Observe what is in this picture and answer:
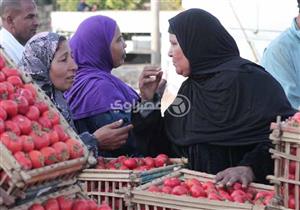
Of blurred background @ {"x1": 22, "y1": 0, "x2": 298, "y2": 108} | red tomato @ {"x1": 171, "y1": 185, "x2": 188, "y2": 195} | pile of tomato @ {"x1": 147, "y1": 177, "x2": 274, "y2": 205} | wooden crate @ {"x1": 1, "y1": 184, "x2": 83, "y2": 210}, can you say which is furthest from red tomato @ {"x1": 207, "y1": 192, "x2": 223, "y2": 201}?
blurred background @ {"x1": 22, "y1": 0, "x2": 298, "y2": 108}

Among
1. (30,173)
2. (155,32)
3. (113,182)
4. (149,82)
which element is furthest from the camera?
(155,32)

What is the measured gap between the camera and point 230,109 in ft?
11.6

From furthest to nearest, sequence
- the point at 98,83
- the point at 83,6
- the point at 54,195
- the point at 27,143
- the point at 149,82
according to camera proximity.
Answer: the point at 83,6 → the point at 98,83 → the point at 149,82 → the point at 54,195 → the point at 27,143

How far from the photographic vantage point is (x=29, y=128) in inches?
99.2

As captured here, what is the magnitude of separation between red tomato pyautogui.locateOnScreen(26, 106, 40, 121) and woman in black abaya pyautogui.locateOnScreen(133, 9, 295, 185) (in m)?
1.12

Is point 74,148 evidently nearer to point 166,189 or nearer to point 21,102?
point 21,102

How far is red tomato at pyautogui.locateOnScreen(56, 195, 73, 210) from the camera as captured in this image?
268cm

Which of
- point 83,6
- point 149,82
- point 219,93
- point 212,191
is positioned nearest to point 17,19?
point 149,82

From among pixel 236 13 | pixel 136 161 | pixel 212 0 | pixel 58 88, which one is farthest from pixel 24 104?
pixel 212 0

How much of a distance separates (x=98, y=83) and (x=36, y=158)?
5.19ft

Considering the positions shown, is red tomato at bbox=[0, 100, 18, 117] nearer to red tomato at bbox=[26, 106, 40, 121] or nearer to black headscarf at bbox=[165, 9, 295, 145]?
red tomato at bbox=[26, 106, 40, 121]

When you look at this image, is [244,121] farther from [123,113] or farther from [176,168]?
[123,113]

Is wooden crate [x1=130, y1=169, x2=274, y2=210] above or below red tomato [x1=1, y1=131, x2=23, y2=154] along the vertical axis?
below

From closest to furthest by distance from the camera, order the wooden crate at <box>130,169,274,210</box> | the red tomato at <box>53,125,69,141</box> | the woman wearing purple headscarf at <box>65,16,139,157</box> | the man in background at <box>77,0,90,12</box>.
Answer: the red tomato at <box>53,125,69,141</box> < the wooden crate at <box>130,169,274,210</box> < the woman wearing purple headscarf at <box>65,16,139,157</box> < the man in background at <box>77,0,90,12</box>
